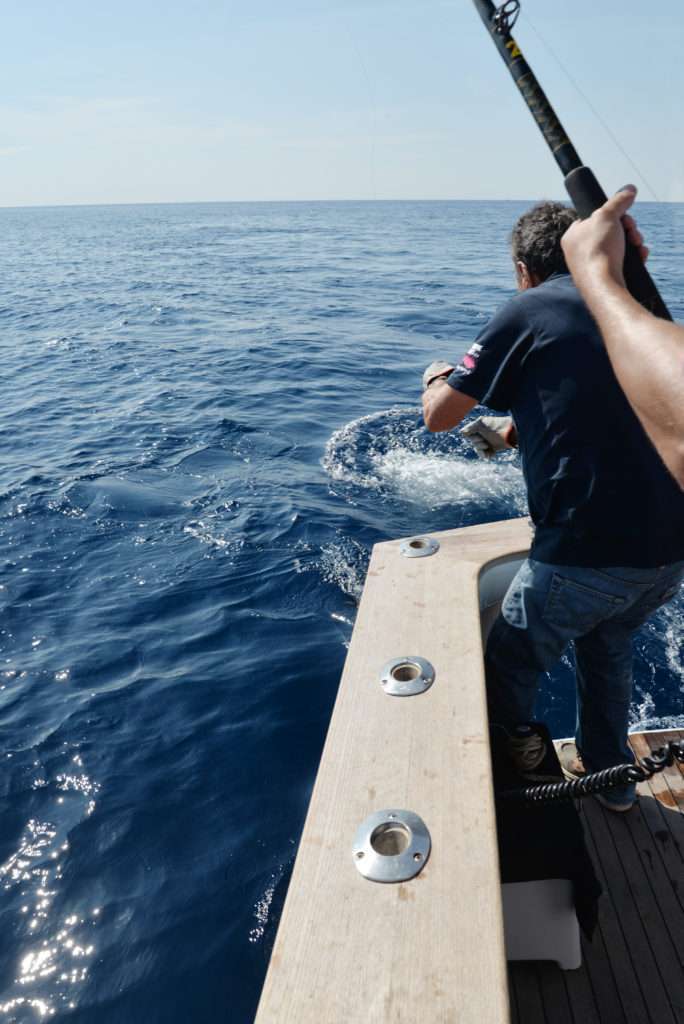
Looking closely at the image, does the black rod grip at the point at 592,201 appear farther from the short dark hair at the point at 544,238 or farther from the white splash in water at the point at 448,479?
the white splash in water at the point at 448,479

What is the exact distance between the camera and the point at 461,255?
32938mm

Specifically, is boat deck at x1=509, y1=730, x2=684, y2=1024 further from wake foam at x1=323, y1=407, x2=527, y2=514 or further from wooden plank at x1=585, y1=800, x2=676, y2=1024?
wake foam at x1=323, y1=407, x2=527, y2=514

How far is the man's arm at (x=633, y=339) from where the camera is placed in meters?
0.84

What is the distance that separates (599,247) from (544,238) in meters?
1.30

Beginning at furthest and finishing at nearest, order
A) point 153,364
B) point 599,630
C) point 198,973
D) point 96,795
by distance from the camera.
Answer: point 153,364 → point 96,795 → point 198,973 → point 599,630

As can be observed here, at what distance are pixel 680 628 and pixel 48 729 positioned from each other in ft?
13.9

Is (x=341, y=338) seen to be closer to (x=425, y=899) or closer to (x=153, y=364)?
(x=153, y=364)

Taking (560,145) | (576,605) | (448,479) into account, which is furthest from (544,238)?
(448,479)

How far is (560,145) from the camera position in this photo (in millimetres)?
2016

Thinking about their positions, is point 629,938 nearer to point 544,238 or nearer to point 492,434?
point 492,434

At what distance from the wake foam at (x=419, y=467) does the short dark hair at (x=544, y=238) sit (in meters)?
4.14

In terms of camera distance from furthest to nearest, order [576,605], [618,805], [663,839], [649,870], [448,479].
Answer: [448,479], [618,805], [663,839], [649,870], [576,605]

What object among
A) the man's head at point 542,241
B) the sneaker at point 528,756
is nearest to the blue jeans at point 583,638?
the sneaker at point 528,756

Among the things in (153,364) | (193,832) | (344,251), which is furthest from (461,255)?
(193,832)
